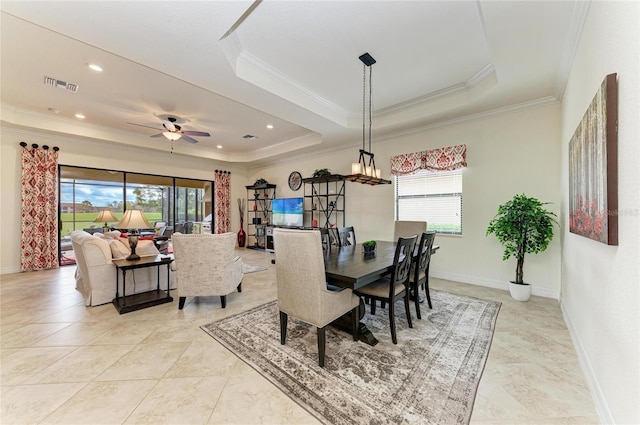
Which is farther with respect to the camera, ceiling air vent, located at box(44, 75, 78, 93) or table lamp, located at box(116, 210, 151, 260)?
ceiling air vent, located at box(44, 75, 78, 93)

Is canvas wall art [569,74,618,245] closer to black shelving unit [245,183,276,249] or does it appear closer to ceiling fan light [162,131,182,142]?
ceiling fan light [162,131,182,142]

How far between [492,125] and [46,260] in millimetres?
8785

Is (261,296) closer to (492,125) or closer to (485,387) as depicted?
(485,387)

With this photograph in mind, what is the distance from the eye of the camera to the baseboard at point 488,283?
3.54 m

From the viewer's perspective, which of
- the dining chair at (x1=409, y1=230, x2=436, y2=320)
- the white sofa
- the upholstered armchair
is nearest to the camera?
the dining chair at (x1=409, y1=230, x2=436, y2=320)

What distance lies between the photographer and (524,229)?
332 centimetres

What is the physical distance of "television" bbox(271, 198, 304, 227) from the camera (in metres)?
6.82

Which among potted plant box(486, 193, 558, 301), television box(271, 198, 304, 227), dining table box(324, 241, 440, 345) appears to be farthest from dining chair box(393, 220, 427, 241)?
television box(271, 198, 304, 227)

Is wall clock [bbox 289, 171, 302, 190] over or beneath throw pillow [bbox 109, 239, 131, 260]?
over

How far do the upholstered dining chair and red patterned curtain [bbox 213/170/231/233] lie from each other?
20.5ft

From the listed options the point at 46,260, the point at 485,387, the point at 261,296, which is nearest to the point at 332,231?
the point at 261,296

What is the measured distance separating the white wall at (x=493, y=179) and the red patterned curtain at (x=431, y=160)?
14 centimetres

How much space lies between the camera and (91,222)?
238 inches

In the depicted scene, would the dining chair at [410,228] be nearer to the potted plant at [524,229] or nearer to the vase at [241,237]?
the potted plant at [524,229]
